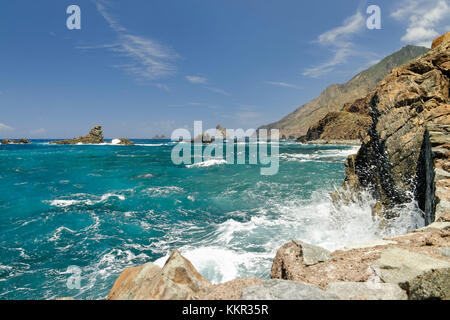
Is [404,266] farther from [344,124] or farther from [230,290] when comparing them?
[344,124]

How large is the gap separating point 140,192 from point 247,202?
10.3 meters

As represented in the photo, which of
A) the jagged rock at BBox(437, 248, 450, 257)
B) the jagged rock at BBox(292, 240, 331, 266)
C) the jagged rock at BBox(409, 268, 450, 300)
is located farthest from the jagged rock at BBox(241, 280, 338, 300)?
the jagged rock at BBox(437, 248, 450, 257)

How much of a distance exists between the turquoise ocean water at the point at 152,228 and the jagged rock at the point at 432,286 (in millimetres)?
5222

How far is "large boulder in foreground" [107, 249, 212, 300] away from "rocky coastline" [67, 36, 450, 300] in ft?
0.05

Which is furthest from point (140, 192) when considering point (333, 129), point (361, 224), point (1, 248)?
point (333, 129)

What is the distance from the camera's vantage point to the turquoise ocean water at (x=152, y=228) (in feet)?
26.4

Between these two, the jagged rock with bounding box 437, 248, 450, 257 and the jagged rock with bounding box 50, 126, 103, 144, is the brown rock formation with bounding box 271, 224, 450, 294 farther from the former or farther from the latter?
the jagged rock with bounding box 50, 126, 103, 144

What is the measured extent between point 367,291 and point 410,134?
367 inches

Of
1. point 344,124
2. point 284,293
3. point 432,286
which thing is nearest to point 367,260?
point 432,286

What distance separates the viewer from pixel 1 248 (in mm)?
9930

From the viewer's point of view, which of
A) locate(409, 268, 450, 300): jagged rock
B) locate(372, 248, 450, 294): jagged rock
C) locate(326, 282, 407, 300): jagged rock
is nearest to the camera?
locate(409, 268, 450, 300): jagged rock

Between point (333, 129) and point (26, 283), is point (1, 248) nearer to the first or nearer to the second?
point (26, 283)

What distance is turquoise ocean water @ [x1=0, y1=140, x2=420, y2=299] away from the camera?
8.04 m
